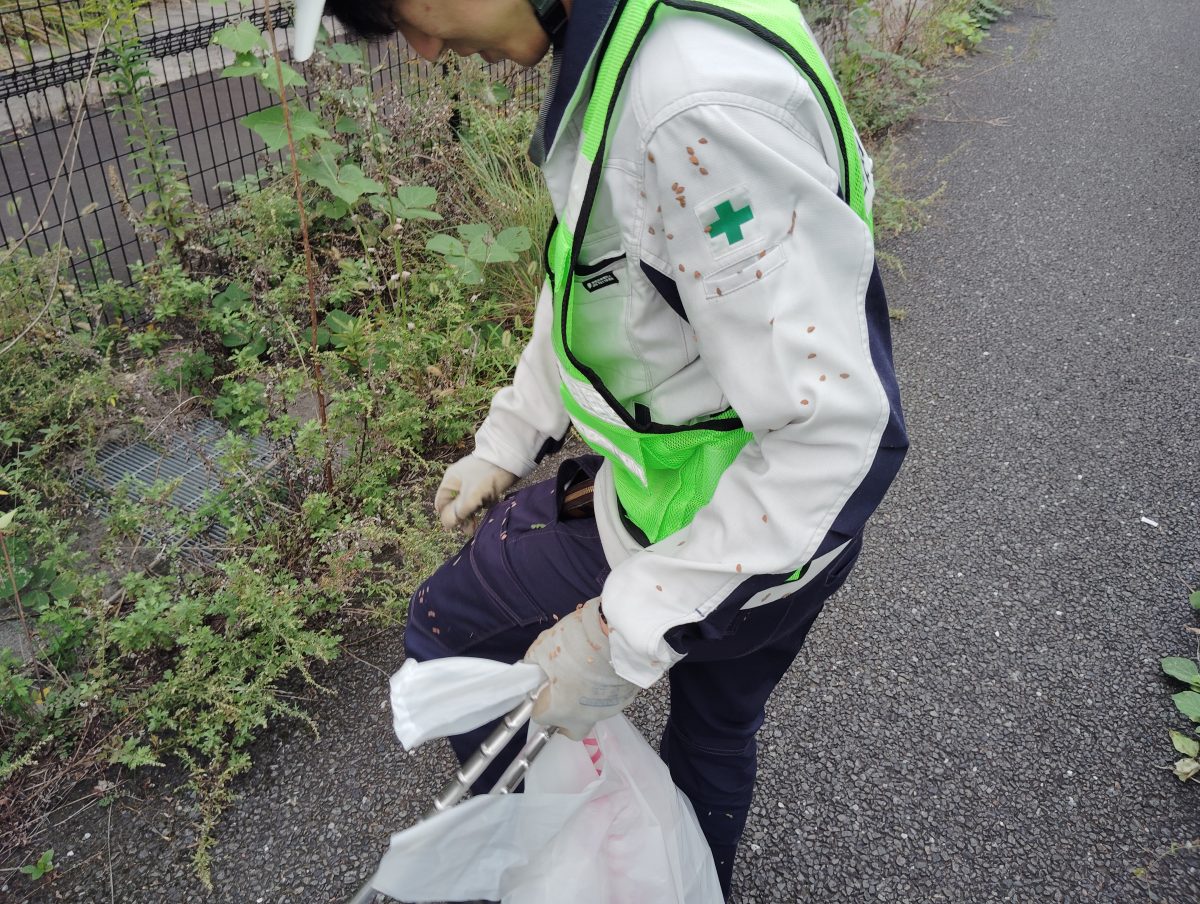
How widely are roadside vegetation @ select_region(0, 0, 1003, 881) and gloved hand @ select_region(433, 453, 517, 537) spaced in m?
0.71

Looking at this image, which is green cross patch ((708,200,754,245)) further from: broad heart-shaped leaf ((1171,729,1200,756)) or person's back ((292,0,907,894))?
broad heart-shaped leaf ((1171,729,1200,756))

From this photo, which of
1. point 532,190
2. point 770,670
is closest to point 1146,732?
point 770,670

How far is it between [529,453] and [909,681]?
53.7 inches

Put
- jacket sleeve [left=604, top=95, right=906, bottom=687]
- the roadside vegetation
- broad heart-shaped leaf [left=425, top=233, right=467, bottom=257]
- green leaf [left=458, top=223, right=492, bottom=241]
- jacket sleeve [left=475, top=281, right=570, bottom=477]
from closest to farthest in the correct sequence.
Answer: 1. jacket sleeve [left=604, top=95, right=906, bottom=687]
2. jacket sleeve [left=475, top=281, right=570, bottom=477]
3. the roadside vegetation
4. broad heart-shaped leaf [left=425, top=233, right=467, bottom=257]
5. green leaf [left=458, top=223, right=492, bottom=241]

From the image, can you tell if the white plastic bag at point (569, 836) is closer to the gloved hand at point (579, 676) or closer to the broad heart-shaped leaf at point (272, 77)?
the gloved hand at point (579, 676)

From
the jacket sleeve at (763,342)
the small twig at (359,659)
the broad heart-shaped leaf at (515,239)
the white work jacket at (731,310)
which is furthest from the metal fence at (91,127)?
the jacket sleeve at (763,342)

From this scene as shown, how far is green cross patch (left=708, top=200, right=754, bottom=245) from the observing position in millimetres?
1021

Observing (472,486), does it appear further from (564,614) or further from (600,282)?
(600,282)

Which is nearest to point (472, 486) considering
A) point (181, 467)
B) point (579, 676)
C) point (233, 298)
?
point (579, 676)

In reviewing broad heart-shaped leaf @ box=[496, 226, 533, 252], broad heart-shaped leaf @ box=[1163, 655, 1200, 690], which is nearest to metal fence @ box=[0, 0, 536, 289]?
broad heart-shaped leaf @ box=[496, 226, 533, 252]

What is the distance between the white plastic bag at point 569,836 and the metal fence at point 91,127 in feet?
7.25

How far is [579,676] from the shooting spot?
52.4 inches

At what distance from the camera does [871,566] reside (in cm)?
288

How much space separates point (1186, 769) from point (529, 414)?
183cm
